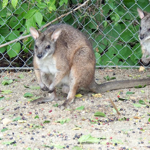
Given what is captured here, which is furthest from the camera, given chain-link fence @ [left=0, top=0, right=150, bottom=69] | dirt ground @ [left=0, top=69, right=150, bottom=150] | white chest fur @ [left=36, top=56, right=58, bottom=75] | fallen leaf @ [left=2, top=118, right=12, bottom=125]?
chain-link fence @ [left=0, top=0, right=150, bottom=69]

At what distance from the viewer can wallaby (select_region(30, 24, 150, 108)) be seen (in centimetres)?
469

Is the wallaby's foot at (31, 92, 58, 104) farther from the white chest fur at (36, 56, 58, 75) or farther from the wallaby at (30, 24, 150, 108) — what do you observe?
the white chest fur at (36, 56, 58, 75)

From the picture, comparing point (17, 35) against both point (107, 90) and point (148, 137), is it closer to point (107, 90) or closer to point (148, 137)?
point (107, 90)

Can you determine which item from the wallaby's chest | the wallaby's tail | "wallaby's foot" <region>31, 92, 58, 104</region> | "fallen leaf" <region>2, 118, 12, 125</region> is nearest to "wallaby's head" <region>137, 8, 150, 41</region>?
the wallaby's tail

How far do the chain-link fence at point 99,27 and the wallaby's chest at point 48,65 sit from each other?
1172mm

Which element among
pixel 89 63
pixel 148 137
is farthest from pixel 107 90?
pixel 148 137

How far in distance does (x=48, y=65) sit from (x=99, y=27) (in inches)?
65.1

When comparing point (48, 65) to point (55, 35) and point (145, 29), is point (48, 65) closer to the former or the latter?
point (55, 35)

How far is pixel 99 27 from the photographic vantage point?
6.12 meters

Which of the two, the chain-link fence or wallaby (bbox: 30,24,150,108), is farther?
the chain-link fence

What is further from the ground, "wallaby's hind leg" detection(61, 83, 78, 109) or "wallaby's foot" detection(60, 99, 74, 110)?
"wallaby's hind leg" detection(61, 83, 78, 109)

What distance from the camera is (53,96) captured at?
195 inches

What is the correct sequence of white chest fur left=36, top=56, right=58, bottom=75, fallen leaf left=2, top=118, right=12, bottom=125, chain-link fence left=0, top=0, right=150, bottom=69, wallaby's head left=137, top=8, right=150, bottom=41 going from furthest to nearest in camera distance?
chain-link fence left=0, top=0, right=150, bottom=69 < wallaby's head left=137, top=8, right=150, bottom=41 < white chest fur left=36, top=56, right=58, bottom=75 < fallen leaf left=2, top=118, right=12, bottom=125

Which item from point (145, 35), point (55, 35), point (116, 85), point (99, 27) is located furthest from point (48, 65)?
point (99, 27)
